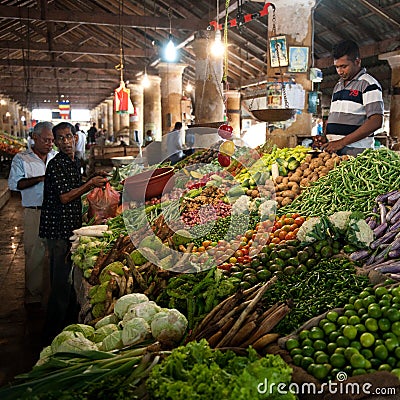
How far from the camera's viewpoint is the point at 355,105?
429cm

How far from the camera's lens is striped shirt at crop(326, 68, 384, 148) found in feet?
13.6

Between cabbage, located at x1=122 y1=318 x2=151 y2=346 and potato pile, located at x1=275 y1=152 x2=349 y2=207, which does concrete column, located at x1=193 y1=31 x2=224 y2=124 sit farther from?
cabbage, located at x1=122 y1=318 x2=151 y2=346

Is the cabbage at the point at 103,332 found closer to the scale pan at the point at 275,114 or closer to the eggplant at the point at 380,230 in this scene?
the eggplant at the point at 380,230

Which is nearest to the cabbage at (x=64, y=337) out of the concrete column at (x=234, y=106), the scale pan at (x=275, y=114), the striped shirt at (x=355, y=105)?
the scale pan at (x=275, y=114)

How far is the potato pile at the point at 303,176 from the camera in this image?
400 cm

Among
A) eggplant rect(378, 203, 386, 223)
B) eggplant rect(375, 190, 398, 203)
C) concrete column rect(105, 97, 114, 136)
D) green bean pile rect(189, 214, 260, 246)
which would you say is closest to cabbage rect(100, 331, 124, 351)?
green bean pile rect(189, 214, 260, 246)

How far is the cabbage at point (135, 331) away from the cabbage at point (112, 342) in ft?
0.09

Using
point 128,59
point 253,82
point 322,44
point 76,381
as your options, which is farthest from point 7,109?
point 76,381

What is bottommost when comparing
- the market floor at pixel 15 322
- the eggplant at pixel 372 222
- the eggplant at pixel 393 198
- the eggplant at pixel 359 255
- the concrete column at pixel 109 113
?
the market floor at pixel 15 322

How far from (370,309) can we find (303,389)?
0.50m

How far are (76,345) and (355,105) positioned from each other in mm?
3137

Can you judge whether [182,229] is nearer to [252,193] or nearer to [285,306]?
[252,193]

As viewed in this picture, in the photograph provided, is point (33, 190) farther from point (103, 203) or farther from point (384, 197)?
point (384, 197)

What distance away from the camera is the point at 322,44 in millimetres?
12641
